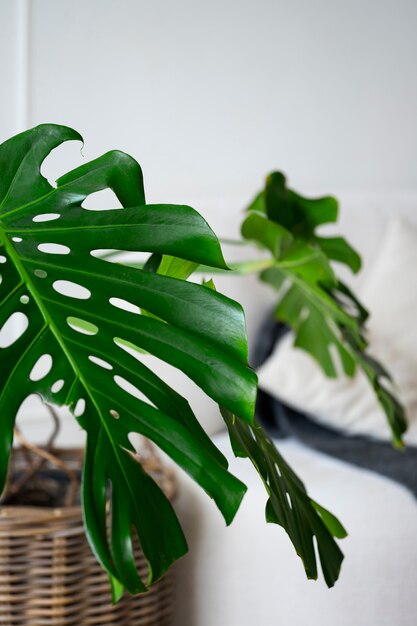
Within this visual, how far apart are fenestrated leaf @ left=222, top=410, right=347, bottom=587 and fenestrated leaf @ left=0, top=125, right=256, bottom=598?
Answer: 0.11 ft

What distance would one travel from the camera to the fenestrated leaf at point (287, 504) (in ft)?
2.21

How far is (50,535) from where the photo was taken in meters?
1.10

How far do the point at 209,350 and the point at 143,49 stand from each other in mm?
1192

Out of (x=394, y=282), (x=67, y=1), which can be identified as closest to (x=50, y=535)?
(x=394, y=282)

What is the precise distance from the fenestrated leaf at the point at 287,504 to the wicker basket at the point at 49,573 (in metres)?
0.43

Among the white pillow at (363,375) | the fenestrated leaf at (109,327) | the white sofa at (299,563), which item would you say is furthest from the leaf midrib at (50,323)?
the white pillow at (363,375)

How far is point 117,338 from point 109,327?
1 cm

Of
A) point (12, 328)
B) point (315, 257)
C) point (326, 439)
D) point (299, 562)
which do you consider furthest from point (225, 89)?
point (299, 562)

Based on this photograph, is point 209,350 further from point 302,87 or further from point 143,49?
point 302,87

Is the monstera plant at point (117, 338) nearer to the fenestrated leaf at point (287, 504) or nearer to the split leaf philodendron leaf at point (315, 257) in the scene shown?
the fenestrated leaf at point (287, 504)

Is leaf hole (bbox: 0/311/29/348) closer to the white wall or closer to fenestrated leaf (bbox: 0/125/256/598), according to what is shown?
the white wall

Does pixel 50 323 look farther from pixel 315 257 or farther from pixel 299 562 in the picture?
pixel 299 562

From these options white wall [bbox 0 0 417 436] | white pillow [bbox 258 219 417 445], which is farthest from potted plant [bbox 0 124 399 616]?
white wall [bbox 0 0 417 436]

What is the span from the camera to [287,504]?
711 millimetres
